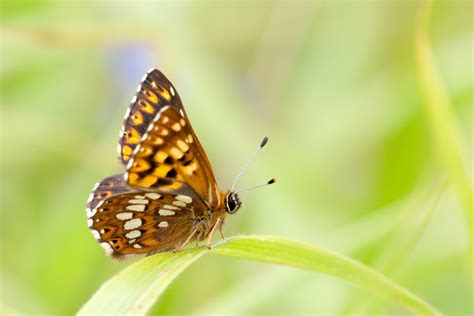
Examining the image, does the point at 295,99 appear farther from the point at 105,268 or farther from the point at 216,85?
the point at 105,268

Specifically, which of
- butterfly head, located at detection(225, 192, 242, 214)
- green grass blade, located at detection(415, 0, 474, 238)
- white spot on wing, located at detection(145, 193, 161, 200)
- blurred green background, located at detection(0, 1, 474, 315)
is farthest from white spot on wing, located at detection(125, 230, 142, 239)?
green grass blade, located at detection(415, 0, 474, 238)

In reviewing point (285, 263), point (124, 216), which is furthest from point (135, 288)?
point (124, 216)

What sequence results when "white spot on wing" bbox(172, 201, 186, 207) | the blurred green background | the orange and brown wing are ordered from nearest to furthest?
1. the orange and brown wing
2. "white spot on wing" bbox(172, 201, 186, 207)
3. the blurred green background

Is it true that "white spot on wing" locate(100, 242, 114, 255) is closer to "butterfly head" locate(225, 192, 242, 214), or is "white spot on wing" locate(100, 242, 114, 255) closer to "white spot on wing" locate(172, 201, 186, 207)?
"white spot on wing" locate(172, 201, 186, 207)

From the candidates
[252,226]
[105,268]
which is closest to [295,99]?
[252,226]

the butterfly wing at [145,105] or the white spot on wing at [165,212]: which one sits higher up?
the butterfly wing at [145,105]

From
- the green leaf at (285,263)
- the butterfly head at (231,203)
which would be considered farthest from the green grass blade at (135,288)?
the butterfly head at (231,203)

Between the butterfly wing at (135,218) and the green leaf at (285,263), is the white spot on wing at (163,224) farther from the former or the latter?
the green leaf at (285,263)
